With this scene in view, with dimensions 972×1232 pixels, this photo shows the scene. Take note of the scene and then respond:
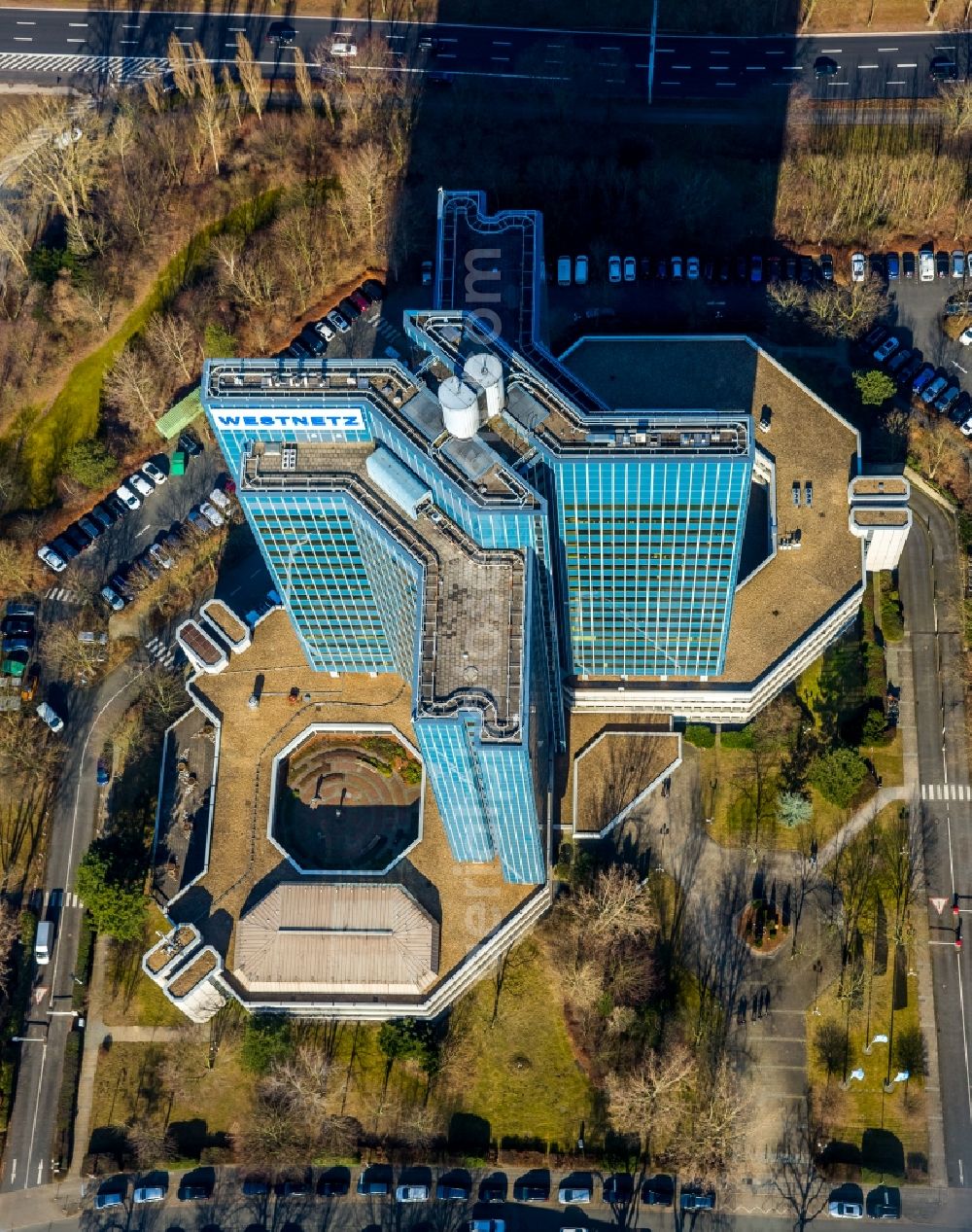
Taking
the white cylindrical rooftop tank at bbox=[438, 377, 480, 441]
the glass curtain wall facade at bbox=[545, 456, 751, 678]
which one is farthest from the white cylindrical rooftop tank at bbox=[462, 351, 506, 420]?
the glass curtain wall facade at bbox=[545, 456, 751, 678]

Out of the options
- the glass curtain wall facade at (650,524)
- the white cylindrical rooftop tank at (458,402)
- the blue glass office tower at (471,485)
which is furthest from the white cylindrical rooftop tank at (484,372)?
the glass curtain wall facade at (650,524)

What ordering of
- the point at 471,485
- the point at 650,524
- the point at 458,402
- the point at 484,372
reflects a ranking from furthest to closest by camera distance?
the point at 650,524 → the point at 471,485 → the point at 484,372 → the point at 458,402

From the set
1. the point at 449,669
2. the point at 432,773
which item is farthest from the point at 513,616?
the point at 432,773

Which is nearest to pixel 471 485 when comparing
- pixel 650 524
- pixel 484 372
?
pixel 484 372

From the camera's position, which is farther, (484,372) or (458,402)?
(484,372)

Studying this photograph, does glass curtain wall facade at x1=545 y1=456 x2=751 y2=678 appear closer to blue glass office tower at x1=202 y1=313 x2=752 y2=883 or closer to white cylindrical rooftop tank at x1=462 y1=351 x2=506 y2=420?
blue glass office tower at x1=202 y1=313 x2=752 y2=883

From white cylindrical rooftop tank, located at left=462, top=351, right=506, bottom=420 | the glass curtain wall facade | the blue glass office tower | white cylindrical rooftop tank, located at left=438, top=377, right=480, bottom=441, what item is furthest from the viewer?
the glass curtain wall facade

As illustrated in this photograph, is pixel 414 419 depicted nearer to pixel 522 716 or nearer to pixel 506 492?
pixel 506 492

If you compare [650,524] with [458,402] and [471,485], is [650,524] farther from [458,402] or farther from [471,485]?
[458,402]
